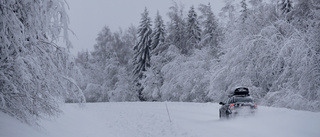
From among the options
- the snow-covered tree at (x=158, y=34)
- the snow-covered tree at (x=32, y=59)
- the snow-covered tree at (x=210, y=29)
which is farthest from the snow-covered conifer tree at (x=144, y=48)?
the snow-covered tree at (x=32, y=59)

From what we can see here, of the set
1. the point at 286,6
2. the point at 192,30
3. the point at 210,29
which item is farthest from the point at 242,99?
the point at 192,30

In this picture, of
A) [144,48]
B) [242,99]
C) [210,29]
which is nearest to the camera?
[242,99]

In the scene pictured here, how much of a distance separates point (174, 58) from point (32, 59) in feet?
103

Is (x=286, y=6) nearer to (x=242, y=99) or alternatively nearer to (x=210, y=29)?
(x=210, y=29)

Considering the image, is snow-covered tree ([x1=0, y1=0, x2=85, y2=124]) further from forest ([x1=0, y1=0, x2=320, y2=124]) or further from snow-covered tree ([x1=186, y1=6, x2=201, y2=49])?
snow-covered tree ([x1=186, y1=6, x2=201, y2=49])

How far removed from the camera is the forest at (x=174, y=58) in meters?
6.52

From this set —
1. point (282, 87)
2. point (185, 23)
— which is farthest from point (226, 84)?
point (185, 23)

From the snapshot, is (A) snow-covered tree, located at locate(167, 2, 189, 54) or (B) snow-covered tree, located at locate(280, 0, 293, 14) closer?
(B) snow-covered tree, located at locate(280, 0, 293, 14)

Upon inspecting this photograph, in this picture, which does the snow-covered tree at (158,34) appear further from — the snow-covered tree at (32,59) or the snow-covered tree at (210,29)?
the snow-covered tree at (32,59)

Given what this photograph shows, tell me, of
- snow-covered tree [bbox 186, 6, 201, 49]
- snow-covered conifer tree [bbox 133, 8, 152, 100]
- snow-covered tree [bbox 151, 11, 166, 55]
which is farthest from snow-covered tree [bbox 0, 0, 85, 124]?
snow-covered conifer tree [bbox 133, 8, 152, 100]

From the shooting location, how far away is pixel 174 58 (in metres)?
37.7

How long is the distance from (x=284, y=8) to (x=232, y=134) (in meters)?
20.6

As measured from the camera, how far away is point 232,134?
32.7 ft

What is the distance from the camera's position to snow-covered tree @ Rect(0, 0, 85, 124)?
578cm
